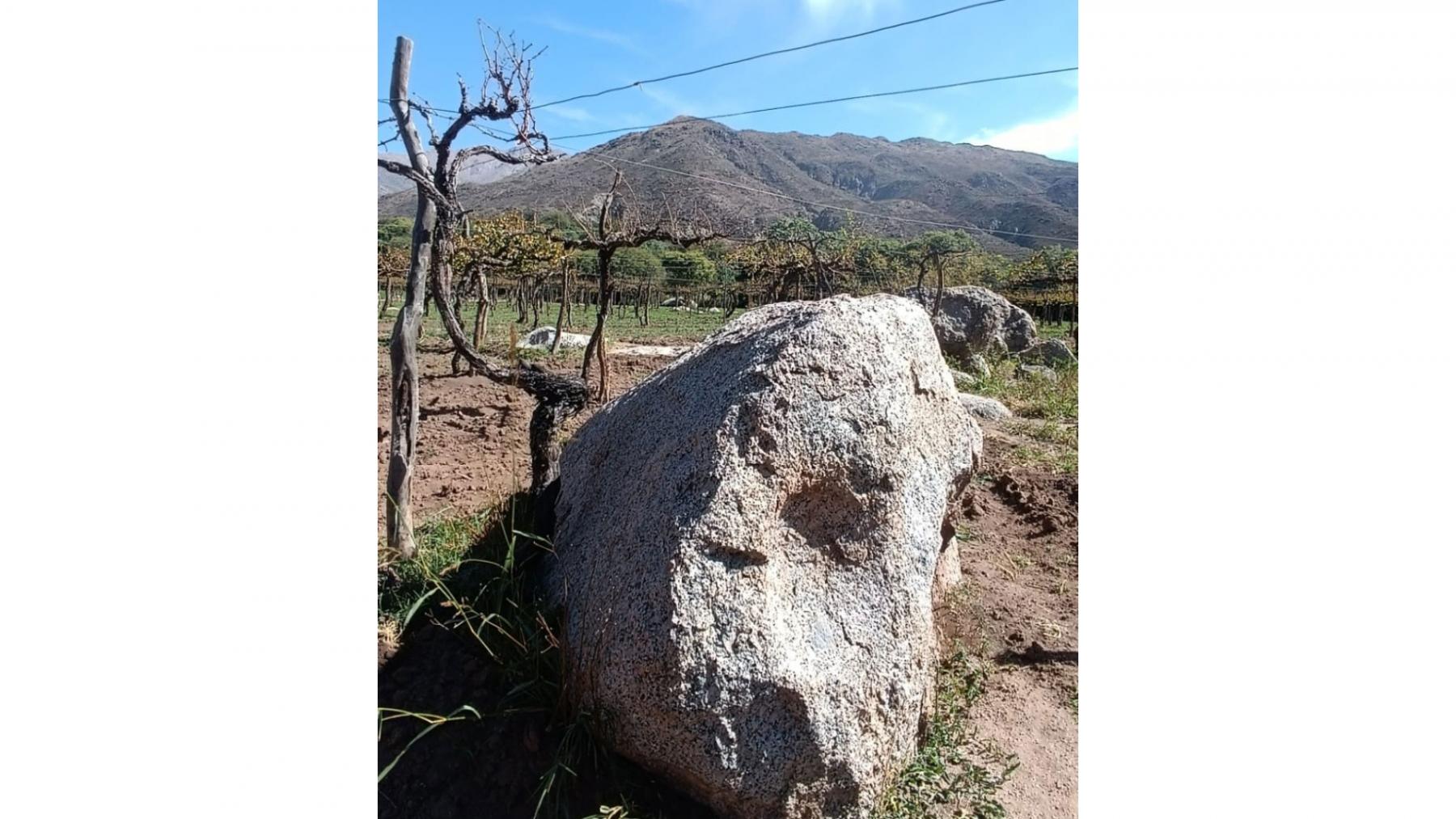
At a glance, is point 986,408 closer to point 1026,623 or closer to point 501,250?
point 1026,623

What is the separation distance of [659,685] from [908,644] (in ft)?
2.23

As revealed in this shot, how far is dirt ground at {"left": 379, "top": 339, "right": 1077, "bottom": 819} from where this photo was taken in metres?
1.95

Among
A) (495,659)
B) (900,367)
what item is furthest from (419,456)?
(900,367)

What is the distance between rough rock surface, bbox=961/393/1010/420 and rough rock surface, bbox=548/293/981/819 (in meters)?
4.38

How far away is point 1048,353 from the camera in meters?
11.1

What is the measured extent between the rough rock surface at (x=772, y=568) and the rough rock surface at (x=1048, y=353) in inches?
359

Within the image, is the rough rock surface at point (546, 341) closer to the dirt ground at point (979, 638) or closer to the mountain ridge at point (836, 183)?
the mountain ridge at point (836, 183)

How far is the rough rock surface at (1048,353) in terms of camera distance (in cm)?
1068

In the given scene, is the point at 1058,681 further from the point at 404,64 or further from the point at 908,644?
the point at 404,64

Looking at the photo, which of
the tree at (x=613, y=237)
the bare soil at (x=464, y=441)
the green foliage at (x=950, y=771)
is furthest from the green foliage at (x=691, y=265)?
the green foliage at (x=950, y=771)

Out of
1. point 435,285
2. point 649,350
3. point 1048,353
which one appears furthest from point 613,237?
point 1048,353

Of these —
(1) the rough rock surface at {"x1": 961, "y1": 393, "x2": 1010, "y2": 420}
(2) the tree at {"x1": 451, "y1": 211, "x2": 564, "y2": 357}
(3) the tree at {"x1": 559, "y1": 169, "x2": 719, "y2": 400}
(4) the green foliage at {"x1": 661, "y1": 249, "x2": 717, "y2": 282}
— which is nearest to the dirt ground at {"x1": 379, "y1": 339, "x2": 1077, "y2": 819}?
(3) the tree at {"x1": 559, "y1": 169, "x2": 719, "y2": 400}

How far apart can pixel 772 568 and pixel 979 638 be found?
54.5 inches

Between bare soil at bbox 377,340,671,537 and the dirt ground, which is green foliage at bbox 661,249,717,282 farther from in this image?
the dirt ground
